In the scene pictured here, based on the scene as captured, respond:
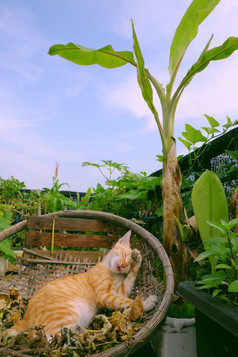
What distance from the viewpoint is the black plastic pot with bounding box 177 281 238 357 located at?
907 mm

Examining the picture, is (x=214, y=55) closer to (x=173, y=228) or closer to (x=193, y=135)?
(x=193, y=135)

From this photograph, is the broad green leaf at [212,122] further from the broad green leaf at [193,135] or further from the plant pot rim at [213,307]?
the plant pot rim at [213,307]

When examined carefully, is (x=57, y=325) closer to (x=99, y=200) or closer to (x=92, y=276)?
(x=92, y=276)

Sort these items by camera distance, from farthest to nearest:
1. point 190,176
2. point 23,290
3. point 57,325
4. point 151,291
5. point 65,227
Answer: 1. point 190,176
2. point 65,227
3. point 23,290
4. point 151,291
5. point 57,325

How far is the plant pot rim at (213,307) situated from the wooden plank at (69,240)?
68 cm

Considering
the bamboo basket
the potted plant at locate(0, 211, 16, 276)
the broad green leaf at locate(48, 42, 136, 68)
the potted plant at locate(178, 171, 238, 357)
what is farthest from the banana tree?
the potted plant at locate(0, 211, 16, 276)

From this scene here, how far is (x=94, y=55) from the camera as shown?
1902 millimetres

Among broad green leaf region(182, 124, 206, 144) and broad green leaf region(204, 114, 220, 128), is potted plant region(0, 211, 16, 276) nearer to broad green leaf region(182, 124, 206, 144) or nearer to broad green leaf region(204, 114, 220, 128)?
broad green leaf region(182, 124, 206, 144)

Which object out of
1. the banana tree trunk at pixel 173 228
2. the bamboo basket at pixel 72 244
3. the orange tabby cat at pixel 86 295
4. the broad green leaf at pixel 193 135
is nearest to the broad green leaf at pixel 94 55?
the broad green leaf at pixel 193 135

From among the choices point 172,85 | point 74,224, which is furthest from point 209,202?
point 74,224

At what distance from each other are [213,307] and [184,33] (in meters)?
1.43

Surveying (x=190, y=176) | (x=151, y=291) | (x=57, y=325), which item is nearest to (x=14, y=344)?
(x=57, y=325)

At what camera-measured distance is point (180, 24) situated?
1729mm

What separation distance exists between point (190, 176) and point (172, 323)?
3.61 feet
